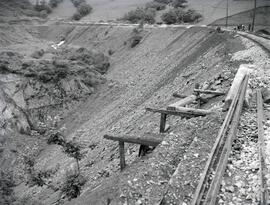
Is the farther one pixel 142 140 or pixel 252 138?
pixel 142 140

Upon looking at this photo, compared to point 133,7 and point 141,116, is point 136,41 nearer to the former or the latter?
point 141,116

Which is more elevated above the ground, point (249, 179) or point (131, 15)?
point (131, 15)

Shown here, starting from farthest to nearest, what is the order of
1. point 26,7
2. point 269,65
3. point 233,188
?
point 26,7 → point 269,65 → point 233,188

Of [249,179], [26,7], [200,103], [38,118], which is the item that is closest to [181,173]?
[249,179]

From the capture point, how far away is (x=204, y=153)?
6.29 m

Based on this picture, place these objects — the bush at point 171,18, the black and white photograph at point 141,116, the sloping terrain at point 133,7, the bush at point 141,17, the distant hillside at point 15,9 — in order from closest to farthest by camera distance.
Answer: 1. the black and white photograph at point 141,116
2. the bush at point 171,18
3. the sloping terrain at point 133,7
4. the bush at point 141,17
5. the distant hillside at point 15,9

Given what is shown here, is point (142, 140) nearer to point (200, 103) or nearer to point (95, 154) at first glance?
point (200, 103)

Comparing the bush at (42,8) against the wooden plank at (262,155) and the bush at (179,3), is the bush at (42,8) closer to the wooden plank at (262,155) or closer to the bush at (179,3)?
the bush at (179,3)

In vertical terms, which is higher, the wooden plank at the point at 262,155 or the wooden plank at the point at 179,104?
the wooden plank at the point at 179,104

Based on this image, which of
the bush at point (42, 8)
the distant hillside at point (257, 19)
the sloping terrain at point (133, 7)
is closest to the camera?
the distant hillside at point (257, 19)

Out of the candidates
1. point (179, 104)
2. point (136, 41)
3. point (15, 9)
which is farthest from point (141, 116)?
point (15, 9)

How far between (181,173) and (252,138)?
2.52 m

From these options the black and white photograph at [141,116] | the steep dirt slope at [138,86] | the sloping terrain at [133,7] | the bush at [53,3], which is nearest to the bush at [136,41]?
the black and white photograph at [141,116]

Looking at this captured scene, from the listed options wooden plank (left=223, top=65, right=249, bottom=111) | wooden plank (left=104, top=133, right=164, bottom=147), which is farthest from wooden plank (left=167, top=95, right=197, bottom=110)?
wooden plank (left=223, top=65, right=249, bottom=111)
